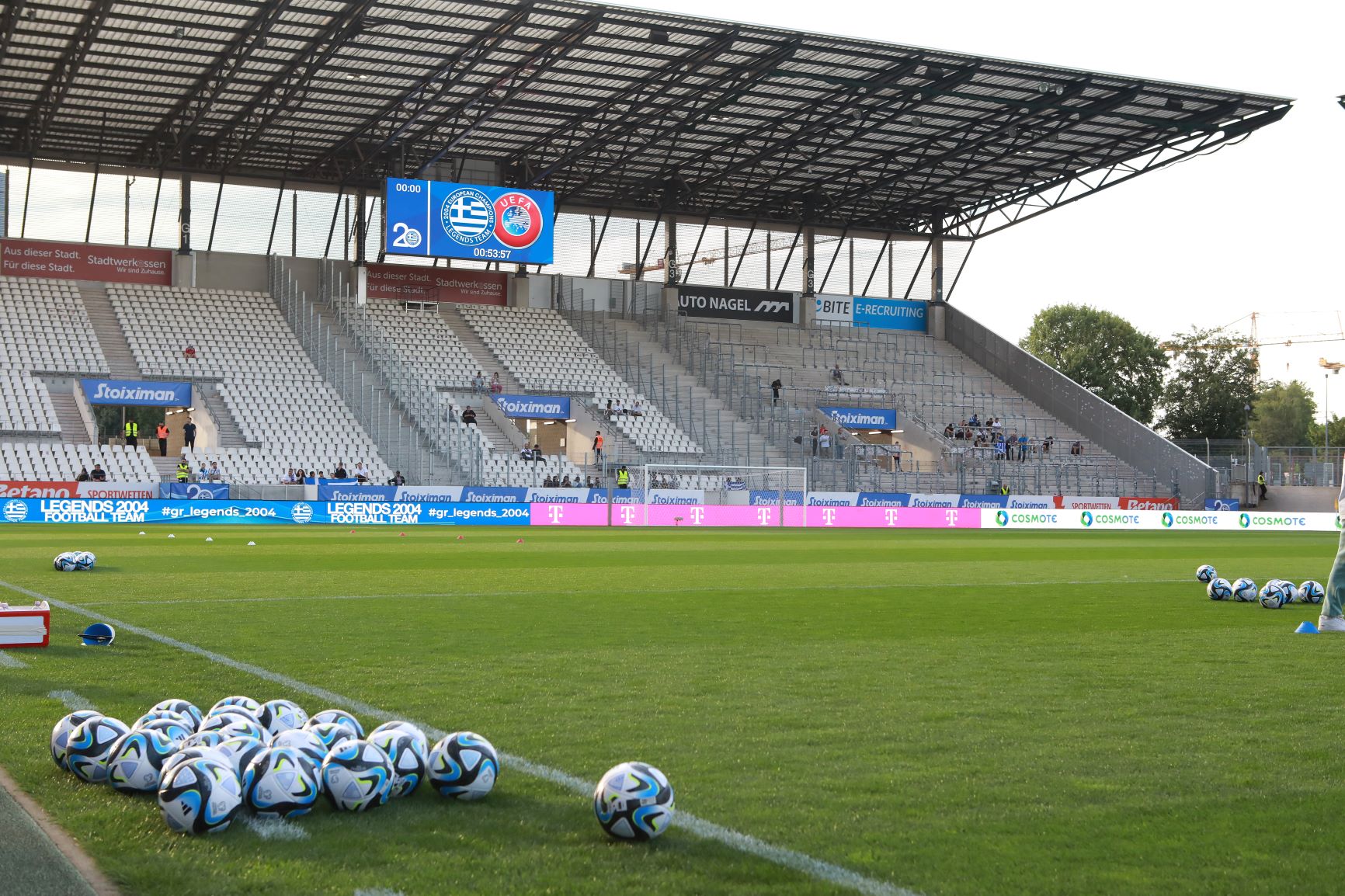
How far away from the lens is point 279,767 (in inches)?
199

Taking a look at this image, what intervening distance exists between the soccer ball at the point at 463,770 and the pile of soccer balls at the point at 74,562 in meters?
14.5

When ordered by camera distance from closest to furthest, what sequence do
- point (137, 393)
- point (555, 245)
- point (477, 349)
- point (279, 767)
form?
point (279, 767), point (137, 393), point (477, 349), point (555, 245)

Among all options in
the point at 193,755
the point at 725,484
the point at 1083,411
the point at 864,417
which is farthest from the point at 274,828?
the point at 1083,411

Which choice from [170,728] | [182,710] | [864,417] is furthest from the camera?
[864,417]

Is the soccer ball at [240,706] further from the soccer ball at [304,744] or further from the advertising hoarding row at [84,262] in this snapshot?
the advertising hoarding row at [84,262]

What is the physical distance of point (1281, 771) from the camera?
20.0ft

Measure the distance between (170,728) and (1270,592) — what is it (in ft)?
39.6

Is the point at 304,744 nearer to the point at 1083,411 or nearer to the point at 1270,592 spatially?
the point at 1270,592

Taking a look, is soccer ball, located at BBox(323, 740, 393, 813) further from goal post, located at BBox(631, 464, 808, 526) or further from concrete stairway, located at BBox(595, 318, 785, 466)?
concrete stairway, located at BBox(595, 318, 785, 466)

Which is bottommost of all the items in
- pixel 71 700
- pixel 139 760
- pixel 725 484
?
pixel 71 700

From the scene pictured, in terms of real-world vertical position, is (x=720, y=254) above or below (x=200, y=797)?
above

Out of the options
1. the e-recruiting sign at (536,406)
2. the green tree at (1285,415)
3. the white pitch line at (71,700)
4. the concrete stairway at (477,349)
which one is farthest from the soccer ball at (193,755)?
the green tree at (1285,415)

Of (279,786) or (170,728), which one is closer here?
(279,786)

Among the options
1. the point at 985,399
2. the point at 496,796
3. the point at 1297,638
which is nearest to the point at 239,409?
the point at 985,399
